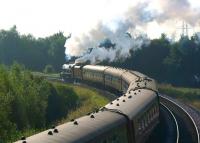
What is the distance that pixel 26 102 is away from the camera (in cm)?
4872

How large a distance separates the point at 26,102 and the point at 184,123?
17.7 metres

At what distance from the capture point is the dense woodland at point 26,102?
1521 inches

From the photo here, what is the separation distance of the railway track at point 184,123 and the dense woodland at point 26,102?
12967mm

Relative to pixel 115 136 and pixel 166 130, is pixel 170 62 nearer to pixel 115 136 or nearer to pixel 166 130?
pixel 166 130

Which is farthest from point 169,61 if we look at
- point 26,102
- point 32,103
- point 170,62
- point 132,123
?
point 132,123

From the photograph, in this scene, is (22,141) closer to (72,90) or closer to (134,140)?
(134,140)

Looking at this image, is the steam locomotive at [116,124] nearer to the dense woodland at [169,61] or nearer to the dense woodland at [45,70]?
the dense woodland at [45,70]

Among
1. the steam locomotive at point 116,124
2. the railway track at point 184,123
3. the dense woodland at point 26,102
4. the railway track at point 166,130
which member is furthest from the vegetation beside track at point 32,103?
the steam locomotive at point 116,124

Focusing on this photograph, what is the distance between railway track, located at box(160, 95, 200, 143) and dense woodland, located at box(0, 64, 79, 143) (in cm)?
1297

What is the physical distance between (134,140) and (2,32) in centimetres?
13480

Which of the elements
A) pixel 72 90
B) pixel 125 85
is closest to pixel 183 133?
pixel 125 85

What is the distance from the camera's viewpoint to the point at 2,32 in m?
155

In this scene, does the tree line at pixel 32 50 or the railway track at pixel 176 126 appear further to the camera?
the tree line at pixel 32 50

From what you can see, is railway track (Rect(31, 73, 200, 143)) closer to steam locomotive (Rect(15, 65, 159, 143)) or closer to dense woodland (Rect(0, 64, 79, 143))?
Answer: steam locomotive (Rect(15, 65, 159, 143))
